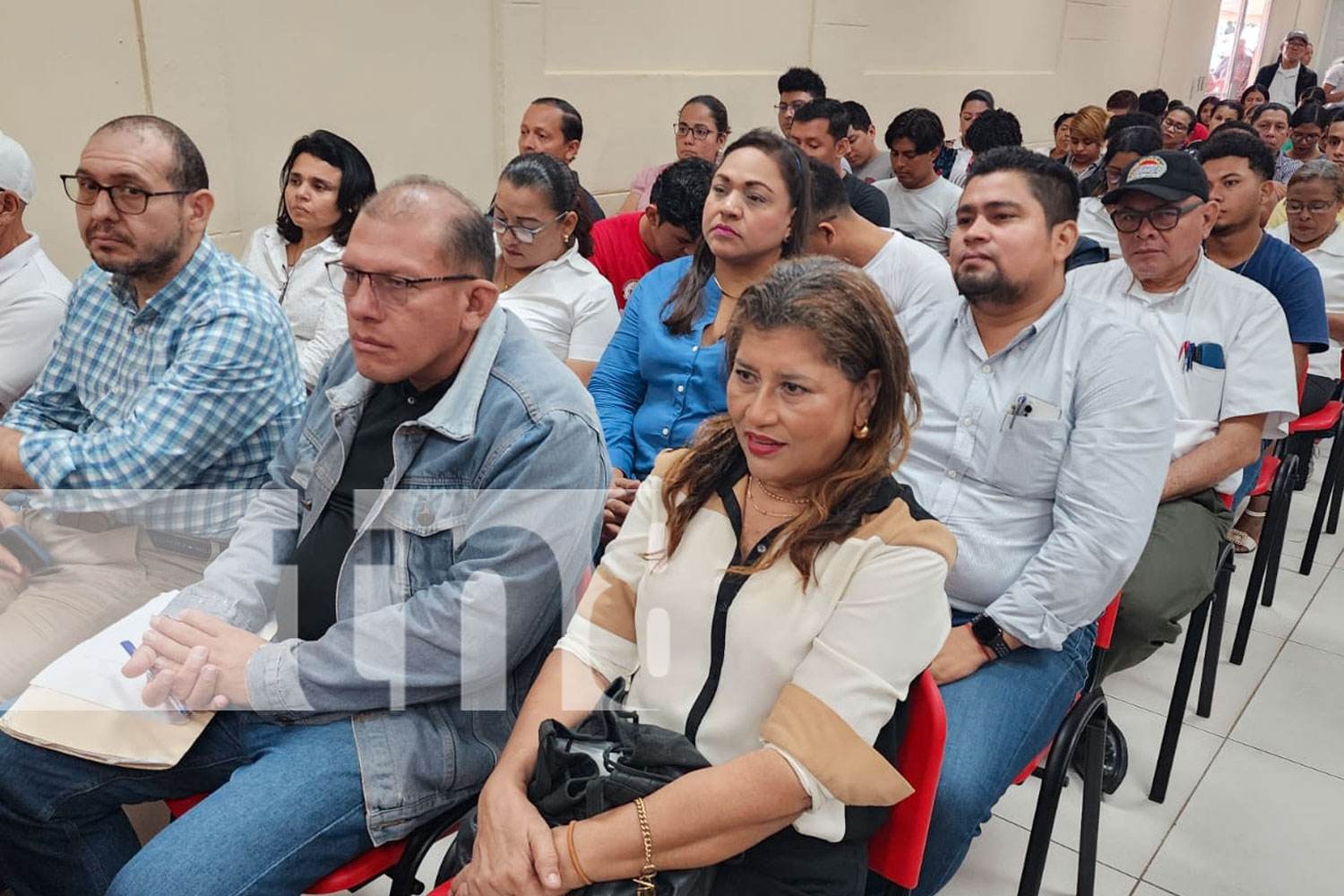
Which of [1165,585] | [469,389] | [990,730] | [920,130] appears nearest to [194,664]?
[469,389]

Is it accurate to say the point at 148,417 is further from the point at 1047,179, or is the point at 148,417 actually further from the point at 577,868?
the point at 1047,179

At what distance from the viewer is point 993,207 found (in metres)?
1.97

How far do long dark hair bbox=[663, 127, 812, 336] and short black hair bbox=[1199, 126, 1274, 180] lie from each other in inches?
59.5

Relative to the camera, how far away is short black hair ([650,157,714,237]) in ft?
9.95

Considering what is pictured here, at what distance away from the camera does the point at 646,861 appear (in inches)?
47.3

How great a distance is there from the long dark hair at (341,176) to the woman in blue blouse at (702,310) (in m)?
1.29

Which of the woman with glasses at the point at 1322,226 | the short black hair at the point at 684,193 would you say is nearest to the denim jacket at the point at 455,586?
the short black hair at the point at 684,193

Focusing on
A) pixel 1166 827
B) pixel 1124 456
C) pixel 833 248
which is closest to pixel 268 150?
pixel 833 248

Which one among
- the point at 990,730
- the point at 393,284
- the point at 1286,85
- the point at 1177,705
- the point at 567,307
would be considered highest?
the point at 1286,85

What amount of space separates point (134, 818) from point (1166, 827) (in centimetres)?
216

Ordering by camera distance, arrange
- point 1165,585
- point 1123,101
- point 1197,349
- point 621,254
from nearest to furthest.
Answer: point 1165,585
point 1197,349
point 621,254
point 1123,101

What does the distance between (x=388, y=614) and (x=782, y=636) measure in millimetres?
593

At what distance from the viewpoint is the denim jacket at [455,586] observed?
1.42 metres

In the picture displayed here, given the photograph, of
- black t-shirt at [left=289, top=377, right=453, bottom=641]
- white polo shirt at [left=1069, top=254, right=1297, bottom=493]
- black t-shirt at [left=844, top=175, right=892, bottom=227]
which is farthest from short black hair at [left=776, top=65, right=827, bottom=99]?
black t-shirt at [left=289, top=377, right=453, bottom=641]
